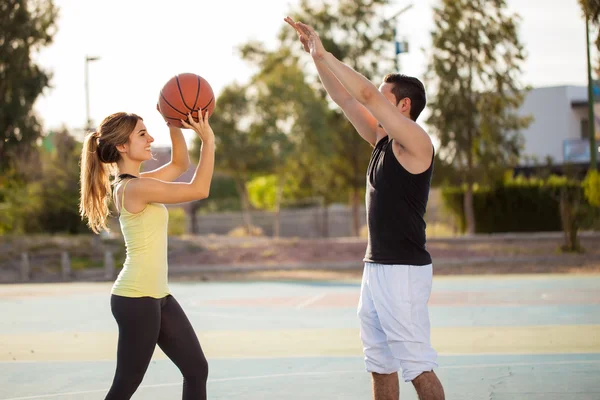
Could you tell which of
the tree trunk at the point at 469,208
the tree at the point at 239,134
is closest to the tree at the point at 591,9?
the tree trunk at the point at 469,208

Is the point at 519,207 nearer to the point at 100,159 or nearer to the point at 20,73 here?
the point at 20,73

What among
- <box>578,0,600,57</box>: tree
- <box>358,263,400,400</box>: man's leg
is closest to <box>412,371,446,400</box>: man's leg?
<box>358,263,400,400</box>: man's leg

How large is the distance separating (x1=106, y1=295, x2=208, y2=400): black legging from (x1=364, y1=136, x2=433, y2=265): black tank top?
1.15 metres

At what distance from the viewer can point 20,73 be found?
30141 millimetres

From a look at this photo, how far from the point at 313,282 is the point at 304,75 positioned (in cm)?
2061

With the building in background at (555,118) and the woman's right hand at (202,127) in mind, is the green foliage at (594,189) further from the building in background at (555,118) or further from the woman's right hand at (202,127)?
the woman's right hand at (202,127)

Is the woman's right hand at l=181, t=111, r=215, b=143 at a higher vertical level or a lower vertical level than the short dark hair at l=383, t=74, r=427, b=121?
lower

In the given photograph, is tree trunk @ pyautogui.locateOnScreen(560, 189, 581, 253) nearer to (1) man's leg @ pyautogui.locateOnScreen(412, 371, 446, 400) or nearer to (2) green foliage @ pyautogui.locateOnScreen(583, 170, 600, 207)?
(2) green foliage @ pyautogui.locateOnScreen(583, 170, 600, 207)

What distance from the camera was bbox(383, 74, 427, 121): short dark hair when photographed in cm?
521

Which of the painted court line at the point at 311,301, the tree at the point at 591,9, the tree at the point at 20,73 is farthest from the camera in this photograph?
the tree at the point at 20,73

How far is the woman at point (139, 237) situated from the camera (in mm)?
5004

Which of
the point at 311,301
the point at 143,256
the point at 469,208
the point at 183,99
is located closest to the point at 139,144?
the point at 183,99

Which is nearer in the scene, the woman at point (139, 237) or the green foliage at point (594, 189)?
the woman at point (139, 237)

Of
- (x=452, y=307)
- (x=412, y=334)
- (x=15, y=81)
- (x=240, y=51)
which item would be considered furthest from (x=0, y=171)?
(x=412, y=334)
